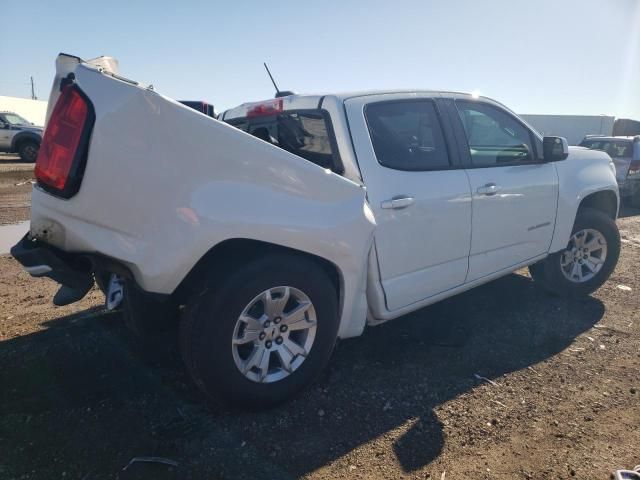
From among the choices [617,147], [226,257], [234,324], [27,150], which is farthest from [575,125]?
[234,324]

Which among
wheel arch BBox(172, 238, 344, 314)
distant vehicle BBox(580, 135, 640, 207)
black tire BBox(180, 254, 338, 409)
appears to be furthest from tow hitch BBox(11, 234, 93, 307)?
distant vehicle BBox(580, 135, 640, 207)

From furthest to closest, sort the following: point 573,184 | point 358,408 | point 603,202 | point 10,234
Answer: point 10,234
point 603,202
point 573,184
point 358,408

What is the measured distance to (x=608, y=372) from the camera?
322 centimetres

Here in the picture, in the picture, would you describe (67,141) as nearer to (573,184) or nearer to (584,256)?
(573,184)

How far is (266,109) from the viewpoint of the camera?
334cm

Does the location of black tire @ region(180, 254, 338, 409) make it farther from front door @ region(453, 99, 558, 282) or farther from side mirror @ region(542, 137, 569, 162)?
side mirror @ region(542, 137, 569, 162)

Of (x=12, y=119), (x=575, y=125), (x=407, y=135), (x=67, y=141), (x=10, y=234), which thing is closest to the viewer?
(x=67, y=141)

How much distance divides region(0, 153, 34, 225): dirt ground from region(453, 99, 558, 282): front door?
7033 mm

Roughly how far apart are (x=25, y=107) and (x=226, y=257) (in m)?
40.9

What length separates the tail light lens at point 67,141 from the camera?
214cm

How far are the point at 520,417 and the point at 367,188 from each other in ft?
5.32

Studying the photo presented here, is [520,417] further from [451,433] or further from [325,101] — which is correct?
[325,101]

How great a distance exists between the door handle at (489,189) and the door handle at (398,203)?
740 mm

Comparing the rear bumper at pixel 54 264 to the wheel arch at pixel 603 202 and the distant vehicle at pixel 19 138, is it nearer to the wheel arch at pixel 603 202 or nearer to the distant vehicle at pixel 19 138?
the wheel arch at pixel 603 202
